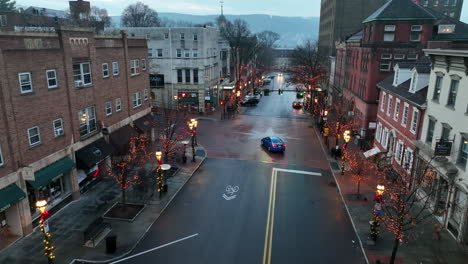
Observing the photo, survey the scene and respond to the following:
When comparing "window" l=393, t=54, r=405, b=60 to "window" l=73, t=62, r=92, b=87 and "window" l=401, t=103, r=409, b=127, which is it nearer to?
"window" l=401, t=103, r=409, b=127

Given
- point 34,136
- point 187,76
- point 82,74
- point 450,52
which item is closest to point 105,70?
point 82,74

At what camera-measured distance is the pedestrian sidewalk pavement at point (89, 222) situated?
15883 mm

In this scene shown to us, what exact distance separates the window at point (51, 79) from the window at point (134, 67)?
1067 cm

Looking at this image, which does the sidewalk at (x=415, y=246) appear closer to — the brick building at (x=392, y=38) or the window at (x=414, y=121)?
the window at (x=414, y=121)

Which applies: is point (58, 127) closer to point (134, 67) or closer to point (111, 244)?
point (111, 244)

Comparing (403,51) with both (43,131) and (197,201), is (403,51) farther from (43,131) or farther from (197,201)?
(43,131)

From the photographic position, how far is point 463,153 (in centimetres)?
1745

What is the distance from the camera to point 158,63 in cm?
5397

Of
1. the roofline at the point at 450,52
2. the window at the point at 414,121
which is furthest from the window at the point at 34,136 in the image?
the window at the point at 414,121

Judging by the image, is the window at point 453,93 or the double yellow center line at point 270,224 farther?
the window at point 453,93

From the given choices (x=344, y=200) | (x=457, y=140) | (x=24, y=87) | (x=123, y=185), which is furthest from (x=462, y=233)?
(x=24, y=87)

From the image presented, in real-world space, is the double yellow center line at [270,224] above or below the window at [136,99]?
below

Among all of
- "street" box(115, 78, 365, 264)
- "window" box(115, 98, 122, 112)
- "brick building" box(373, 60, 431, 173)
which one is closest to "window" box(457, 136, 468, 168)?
"brick building" box(373, 60, 431, 173)

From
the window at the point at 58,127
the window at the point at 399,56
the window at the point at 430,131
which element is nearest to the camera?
the window at the point at 58,127
